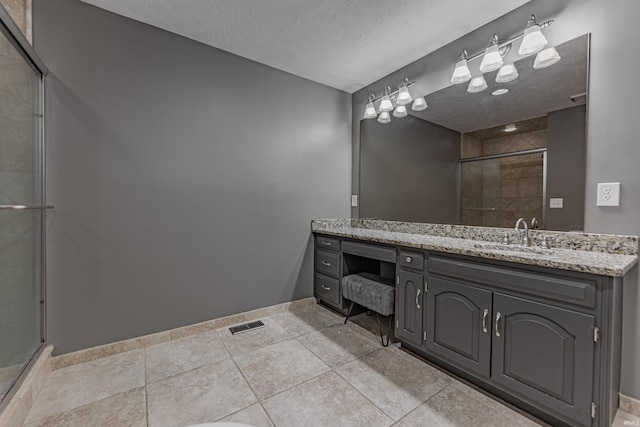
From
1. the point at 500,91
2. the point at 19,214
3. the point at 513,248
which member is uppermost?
the point at 500,91

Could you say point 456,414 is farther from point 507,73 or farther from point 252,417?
point 507,73

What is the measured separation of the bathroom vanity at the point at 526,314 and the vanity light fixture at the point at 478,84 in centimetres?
105

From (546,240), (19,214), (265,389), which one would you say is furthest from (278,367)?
(546,240)

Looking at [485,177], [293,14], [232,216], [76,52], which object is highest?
[293,14]

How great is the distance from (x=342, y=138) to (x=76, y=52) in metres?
2.37

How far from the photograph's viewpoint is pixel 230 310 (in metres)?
2.49

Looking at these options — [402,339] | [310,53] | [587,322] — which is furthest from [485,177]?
[310,53]

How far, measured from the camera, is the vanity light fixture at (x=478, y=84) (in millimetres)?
1998

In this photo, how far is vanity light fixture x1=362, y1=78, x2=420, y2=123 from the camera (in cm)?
249

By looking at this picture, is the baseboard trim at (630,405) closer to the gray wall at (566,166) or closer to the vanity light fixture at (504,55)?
the gray wall at (566,166)

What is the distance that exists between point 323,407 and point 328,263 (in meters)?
1.42

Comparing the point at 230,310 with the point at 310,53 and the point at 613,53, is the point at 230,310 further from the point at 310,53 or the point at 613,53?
→ the point at 613,53

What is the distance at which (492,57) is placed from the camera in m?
1.82

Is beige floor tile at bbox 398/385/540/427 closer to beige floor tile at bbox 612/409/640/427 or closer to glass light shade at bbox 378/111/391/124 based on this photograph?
beige floor tile at bbox 612/409/640/427
